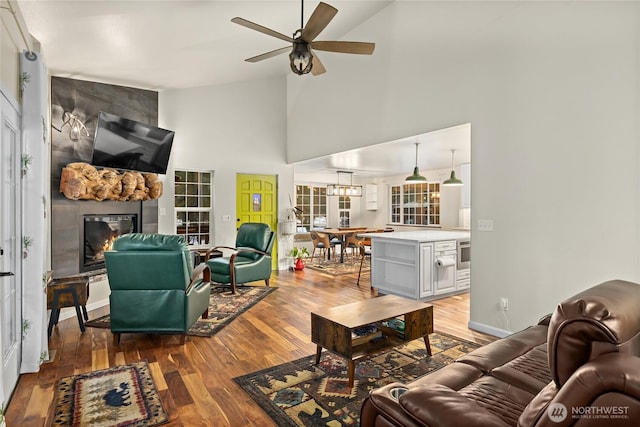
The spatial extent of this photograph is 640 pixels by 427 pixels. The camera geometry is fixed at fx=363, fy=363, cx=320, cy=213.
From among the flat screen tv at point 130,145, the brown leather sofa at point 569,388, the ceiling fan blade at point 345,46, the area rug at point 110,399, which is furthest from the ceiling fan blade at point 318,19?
the flat screen tv at point 130,145

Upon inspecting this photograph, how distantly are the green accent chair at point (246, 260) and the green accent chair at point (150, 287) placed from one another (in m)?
2.01

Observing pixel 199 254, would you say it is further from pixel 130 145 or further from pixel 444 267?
pixel 444 267

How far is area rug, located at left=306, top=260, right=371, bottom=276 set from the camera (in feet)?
23.8

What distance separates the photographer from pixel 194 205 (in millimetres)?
6754

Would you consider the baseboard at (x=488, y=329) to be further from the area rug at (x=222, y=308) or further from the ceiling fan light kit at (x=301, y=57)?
the ceiling fan light kit at (x=301, y=57)

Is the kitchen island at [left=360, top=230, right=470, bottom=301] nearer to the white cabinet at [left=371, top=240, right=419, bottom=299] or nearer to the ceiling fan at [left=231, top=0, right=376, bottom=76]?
the white cabinet at [left=371, top=240, right=419, bottom=299]

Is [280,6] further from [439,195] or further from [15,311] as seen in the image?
[439,195]

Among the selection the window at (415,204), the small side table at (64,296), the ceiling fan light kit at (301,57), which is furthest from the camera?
the window at (415,204)

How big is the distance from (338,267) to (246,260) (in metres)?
2.43

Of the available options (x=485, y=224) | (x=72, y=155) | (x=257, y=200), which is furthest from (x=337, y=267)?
(x=72, y=155)

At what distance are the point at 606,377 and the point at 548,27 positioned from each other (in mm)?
3349

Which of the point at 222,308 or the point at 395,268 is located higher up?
the point at 395,268

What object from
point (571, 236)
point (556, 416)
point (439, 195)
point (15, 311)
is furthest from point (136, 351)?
point (439, 195)

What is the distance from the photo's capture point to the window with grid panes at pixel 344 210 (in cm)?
1123
